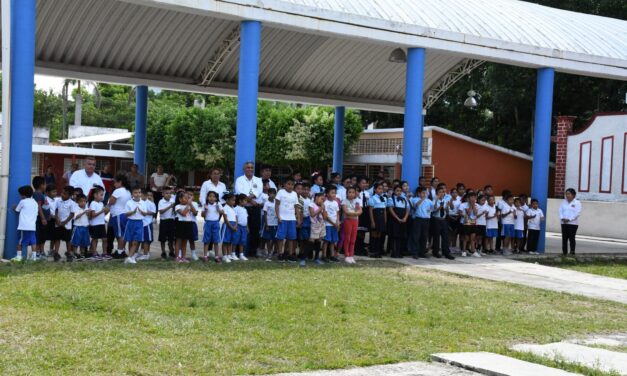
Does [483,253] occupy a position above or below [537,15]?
below

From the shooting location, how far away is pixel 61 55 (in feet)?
55.5

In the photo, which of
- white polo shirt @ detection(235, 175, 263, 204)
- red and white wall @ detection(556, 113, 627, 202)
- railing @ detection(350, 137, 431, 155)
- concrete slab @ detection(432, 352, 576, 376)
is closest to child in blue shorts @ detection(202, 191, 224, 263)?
white polo shirt @ detection(235, 175, 263, 204)

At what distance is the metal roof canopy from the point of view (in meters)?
14.2

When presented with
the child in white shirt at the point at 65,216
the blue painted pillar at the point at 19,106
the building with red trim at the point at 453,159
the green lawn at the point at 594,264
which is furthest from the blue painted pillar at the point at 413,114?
the building with red trim at the point at 453,159

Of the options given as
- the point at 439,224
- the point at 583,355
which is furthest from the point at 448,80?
the point at 583,355

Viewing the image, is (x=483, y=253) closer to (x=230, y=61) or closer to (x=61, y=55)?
(x=230, y=61)

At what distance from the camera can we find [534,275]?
12797 mm

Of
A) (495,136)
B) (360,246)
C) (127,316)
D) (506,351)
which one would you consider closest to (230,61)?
(360,246)

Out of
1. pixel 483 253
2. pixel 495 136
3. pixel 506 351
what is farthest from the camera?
pixel 495 136

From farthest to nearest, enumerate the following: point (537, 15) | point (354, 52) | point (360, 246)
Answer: point (354, 52)
point (537, 15)
point (360, 246)

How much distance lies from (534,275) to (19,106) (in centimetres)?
860

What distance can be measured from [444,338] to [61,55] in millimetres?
12695

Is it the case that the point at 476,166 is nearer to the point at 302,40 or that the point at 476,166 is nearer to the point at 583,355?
the point at 302,40

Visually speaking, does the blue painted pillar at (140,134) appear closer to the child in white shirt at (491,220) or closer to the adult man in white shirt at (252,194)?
the adult man in white shirt at (252,194)
